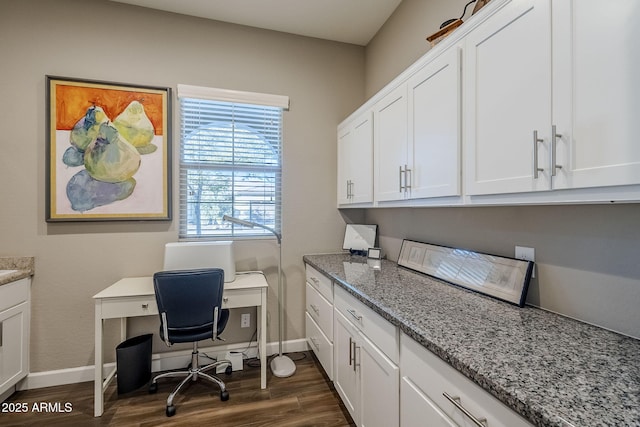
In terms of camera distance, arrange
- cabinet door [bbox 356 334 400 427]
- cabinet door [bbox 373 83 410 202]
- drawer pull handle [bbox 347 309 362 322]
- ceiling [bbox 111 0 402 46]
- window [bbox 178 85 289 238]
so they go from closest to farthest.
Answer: cabinet door [bbox 356 334 400 427]
drawer pull handle [bbox 347 309 362 322]
cabinet door [bbox 373 83 410 202]
ceiling [bbox 111 0 402 46]
window [bbox 178 85 289 238]

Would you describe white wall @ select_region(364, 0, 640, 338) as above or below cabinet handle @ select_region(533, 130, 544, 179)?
below

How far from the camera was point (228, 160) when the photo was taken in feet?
8.44

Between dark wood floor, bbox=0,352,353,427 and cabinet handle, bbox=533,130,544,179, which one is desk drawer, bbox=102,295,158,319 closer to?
dark wood floor, bbox=0,352,353,427

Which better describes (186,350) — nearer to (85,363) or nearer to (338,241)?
(85,363)

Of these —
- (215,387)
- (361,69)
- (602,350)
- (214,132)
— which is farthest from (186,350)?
(361,69)

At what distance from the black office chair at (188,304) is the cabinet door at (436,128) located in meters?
1.38

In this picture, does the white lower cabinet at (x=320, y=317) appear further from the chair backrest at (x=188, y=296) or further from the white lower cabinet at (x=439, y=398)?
the white lower cabinet at (x=439, y=398)

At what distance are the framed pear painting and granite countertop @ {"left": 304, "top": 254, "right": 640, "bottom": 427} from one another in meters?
1.88

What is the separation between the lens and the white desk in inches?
74.2

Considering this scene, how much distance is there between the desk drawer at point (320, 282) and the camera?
207 centimetres

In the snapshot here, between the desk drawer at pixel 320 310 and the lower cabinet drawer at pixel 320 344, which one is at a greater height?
the desk drawer at pixel 320 310

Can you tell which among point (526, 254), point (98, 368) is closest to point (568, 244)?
point (526, 254)

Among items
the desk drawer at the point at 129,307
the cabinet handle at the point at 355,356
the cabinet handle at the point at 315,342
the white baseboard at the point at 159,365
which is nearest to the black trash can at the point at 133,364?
the white baseboard at the point at 159,365

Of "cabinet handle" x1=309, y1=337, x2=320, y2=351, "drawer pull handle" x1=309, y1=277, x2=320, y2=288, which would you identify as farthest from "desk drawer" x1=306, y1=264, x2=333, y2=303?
"cabinet handle" x1=309, y1=337, x2=320, y2=351
